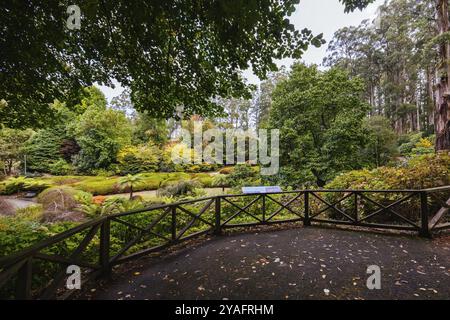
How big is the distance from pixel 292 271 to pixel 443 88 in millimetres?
8811

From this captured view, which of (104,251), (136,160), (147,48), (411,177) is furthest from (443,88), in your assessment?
(136,160)

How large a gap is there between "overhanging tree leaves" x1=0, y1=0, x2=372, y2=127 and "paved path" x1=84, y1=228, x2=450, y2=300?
10.7 ft

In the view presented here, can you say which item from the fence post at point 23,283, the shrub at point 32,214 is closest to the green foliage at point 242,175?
the shrub at point 32,214

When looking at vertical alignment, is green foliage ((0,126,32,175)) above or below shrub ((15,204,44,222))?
above

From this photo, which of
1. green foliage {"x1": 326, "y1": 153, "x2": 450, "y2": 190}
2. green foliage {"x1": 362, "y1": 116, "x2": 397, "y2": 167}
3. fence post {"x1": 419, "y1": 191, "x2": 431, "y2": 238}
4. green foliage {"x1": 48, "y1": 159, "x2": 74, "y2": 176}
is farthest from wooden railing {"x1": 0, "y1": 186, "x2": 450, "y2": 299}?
green foliage {"x1": 48, "y1": 159, "x2": 74, "y2": 176}

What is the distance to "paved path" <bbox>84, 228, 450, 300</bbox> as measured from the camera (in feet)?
9.84

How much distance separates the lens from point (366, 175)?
301 inches

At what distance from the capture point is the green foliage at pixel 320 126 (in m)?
10.5

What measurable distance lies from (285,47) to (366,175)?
234 inches

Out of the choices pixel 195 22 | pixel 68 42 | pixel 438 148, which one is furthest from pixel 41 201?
pixel 438 148

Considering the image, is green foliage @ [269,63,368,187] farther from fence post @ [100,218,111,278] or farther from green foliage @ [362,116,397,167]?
fence post @ [100,218,111,278]

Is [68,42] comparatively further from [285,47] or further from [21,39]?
[285,47]

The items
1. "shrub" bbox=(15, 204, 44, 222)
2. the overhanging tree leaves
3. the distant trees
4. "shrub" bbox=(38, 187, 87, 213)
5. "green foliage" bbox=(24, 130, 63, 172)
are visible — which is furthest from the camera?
"green foliage" bbox=(24, 130, 63, 172)
